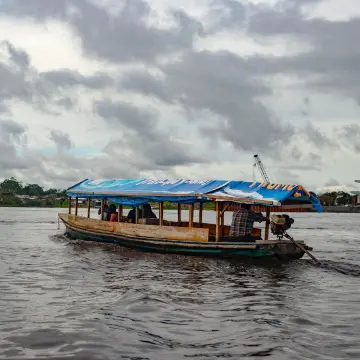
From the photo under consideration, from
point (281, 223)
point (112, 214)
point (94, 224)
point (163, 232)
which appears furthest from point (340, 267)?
point (94, 224)

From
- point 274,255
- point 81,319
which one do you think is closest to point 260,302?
point 81,319

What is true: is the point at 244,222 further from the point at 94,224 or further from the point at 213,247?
the point at 94,224

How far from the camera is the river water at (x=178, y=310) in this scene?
6.55 meters

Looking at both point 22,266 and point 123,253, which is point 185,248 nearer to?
point 123,253

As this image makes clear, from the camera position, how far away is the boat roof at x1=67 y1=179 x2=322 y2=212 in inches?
557

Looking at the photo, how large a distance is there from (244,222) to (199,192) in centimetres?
175

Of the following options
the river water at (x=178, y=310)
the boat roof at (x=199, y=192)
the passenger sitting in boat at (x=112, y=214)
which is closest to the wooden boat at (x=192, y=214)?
the boat roof at (x=199, y=192)

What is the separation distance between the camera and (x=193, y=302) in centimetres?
925

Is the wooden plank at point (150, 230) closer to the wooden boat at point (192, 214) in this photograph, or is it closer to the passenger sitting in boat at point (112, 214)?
the wooden boat at point (192, 214)

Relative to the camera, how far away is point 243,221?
14.8m

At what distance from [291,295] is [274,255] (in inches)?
154

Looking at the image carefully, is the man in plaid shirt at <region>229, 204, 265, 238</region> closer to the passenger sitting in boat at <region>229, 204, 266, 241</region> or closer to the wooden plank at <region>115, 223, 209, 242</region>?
the passenger sitting in boat at <region>229, 204, 266, 241</region>

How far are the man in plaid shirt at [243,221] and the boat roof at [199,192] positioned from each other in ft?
1.50

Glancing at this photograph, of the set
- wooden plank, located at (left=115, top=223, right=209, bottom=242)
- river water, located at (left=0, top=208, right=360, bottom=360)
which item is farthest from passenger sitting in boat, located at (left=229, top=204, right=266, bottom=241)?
river water, located at (left=0, top=208, right=360, bottom=360)
